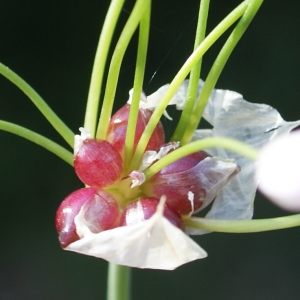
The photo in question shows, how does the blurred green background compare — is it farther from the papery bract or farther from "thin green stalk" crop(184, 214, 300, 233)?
"thin green stalk" crop(184, 214, 300, 233)

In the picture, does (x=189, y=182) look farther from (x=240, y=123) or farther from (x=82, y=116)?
(x=82, y=116)

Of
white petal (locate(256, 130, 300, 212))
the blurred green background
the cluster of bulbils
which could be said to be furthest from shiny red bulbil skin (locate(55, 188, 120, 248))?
the blurred green background

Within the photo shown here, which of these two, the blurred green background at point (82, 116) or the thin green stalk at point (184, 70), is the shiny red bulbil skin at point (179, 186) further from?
the blurred green background at point (82, 116)

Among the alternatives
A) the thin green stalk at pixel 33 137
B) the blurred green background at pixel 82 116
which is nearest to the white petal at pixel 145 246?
the thin green stalk at pixel 33 137

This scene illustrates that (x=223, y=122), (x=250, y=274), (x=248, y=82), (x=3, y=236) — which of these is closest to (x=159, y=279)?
(x=250, y=274)

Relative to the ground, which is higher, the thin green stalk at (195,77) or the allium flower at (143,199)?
the thin green stalk at (195,77)

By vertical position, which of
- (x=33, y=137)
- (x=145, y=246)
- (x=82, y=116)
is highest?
(x=82, y=116)

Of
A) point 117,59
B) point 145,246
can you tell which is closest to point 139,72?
point 117,59

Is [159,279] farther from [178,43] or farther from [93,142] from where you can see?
[93,142]
